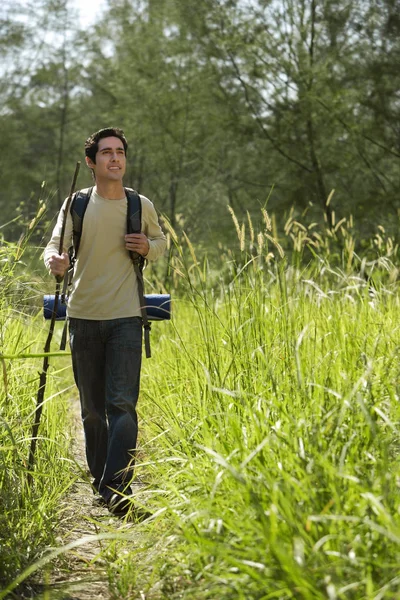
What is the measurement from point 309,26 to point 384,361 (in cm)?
1077

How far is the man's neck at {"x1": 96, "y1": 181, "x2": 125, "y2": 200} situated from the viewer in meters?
4.52

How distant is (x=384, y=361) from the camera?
376cm

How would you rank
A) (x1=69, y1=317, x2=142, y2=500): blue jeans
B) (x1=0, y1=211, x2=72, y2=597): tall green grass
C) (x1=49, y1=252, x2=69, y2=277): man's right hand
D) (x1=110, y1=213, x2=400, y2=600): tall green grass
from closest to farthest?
(x1=110, y1=213, x2=400, y2=600): tall green grass, (x1=0, y1=211, x2=72, y2=597): tall green grass, (x1=49, y1=252, x2=69, y2=277): man's right hand, (x1=69, y1=317, x2=142, y2=500): blue jeans

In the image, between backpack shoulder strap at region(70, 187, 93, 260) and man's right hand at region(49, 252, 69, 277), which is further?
backpack shoulder strap at region(70, 187, 93, 260)

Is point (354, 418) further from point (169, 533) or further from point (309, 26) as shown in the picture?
point (309, 26)

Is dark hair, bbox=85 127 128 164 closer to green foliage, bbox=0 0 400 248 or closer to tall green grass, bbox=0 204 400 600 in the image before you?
tall green grass, bbox=0 204 400 600

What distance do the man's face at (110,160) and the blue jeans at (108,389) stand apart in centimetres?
80

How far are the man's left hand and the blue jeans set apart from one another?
378 millimetres

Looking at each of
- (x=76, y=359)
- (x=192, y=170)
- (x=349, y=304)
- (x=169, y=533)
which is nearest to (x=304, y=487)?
(x=169, y=533)

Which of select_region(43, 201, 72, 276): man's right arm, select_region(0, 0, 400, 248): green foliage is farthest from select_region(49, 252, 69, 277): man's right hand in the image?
select_region(0, 0, 400, 248): green foliage

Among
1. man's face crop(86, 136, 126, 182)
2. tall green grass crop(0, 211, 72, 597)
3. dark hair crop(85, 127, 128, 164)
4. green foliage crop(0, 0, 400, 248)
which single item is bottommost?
tall green grass crop(0, 211, 72, 597)

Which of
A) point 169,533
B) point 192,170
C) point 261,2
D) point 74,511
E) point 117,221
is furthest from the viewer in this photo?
point 192,170

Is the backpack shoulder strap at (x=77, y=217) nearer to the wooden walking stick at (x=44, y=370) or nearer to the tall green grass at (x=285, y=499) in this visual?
the wooden walking stick at (x=44, y=370)

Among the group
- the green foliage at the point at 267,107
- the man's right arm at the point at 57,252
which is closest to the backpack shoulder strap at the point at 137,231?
the man's right arm at the point at 57,252
